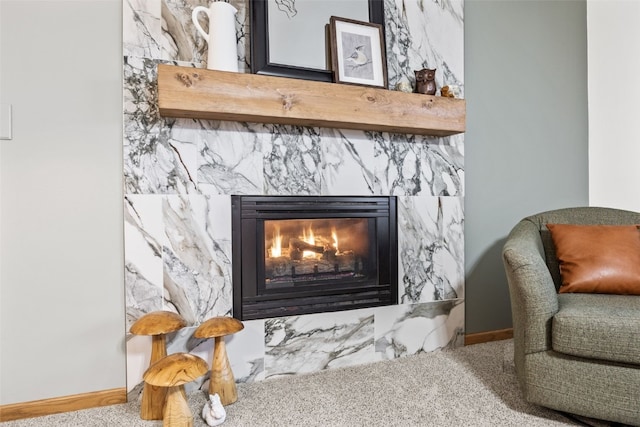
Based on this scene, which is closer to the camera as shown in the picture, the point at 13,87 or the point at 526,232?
the point at 13,87

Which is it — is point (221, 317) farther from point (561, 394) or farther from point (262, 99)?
point (561, 394)

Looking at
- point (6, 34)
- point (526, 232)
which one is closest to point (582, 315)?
point (526, 232)

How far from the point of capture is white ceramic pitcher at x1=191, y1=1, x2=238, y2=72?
179cm

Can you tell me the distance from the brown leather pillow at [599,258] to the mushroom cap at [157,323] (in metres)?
1.82

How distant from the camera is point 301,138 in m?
2.08

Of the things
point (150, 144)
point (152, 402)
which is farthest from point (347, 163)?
point (152, 402)

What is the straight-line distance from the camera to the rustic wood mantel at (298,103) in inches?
65.7

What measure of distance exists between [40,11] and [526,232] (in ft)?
8.09

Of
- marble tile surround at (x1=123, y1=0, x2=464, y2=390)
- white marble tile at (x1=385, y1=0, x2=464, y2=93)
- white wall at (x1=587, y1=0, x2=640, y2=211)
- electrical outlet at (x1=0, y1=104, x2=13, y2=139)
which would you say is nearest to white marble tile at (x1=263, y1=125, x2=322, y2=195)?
marble tile surround at (x1=123, y1=0, x2=464, y2=390)

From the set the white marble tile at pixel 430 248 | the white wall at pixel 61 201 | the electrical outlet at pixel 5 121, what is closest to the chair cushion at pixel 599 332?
the white marble tile at pixel 430 248

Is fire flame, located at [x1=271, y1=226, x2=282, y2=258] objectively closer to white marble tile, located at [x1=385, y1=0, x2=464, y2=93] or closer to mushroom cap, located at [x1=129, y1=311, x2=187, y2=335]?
mushroom cap, located at [x1=129, y1=311, x2=187, y2=335]

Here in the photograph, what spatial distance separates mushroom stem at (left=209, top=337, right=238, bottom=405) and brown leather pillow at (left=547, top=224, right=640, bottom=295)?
5.38 feet

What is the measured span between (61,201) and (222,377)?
3.40 ft

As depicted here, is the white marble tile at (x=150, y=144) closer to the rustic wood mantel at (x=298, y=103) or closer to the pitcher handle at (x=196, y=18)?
the rustic wood mantel at (x=298, y=103)
